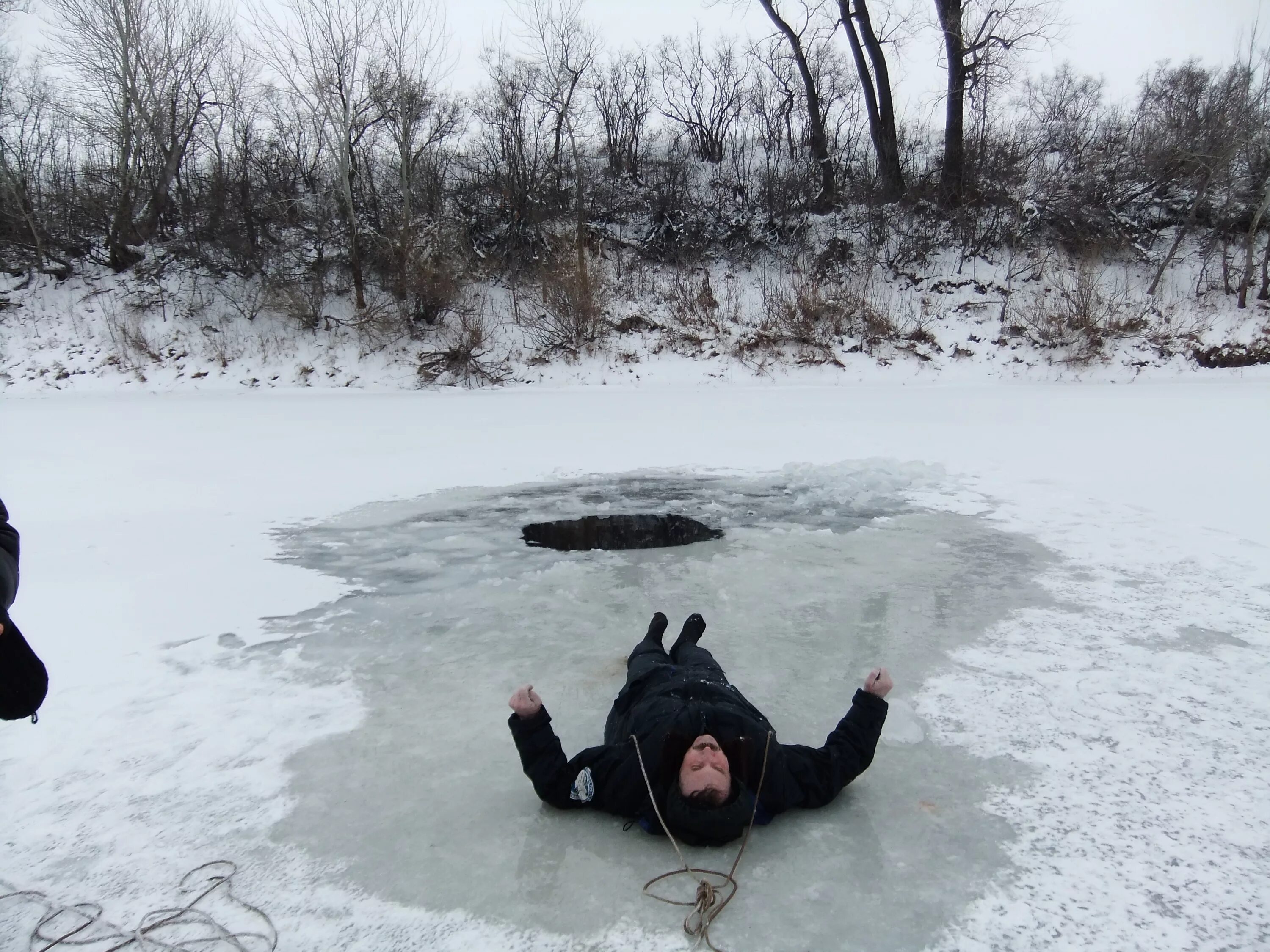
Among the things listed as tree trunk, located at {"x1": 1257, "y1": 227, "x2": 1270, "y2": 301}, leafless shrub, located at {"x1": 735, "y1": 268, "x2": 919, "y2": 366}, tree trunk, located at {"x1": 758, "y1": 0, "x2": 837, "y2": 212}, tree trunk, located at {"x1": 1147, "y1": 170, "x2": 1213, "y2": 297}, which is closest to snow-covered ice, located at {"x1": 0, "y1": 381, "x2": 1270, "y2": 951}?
leafless shrub, located at {"x1": 735, "y1": 268, "x2": 919, "y2": 366}

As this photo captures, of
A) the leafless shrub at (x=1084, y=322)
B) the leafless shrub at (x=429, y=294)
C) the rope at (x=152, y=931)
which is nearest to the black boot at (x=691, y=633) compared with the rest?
the rope at (x=152, y=931)

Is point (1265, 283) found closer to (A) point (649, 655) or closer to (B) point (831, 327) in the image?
(B) point (831, 327)

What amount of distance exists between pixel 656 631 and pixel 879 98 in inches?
790

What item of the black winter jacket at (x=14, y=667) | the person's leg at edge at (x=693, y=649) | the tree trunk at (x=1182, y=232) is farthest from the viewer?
the tree trunk at (x=1182, y=232)

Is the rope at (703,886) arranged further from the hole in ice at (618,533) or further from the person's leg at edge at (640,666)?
the hole in ice at (618,533)

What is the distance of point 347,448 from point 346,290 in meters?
10.8

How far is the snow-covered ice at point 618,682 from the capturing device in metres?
2.12

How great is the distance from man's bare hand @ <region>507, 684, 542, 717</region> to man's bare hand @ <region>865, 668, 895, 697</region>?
1.01 meters

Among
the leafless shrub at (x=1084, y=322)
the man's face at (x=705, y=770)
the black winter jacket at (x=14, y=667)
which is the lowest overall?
the man's face at (x=705, y=770)

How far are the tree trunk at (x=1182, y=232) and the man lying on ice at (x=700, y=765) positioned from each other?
18.2 metres

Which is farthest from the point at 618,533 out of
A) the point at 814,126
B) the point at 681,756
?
the point at 814,126

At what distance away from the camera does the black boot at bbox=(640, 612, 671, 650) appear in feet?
11.5

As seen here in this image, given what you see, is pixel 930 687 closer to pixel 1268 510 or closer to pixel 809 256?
pixel 1268 510

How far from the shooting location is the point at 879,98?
2025 cm
